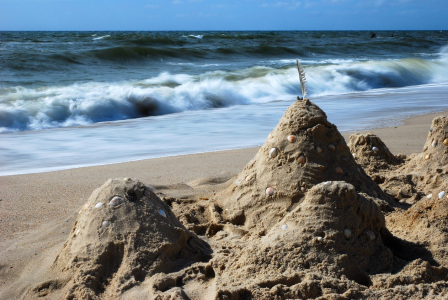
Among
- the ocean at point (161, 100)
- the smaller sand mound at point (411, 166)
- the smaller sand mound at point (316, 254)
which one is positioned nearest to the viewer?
the smaller sand mound at point (316, 254)

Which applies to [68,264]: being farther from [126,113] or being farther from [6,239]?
[126,113]

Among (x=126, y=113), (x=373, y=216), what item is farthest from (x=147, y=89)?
(x=373, y=216)

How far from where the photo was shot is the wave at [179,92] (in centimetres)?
1009

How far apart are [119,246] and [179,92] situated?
10402 millimetres

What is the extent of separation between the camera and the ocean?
6.95 metres

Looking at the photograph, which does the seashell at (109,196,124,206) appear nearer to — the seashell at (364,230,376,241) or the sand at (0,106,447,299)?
the sand at (0,106,447,299)

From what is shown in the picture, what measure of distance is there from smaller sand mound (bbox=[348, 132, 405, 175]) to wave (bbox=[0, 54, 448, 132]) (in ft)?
22.2

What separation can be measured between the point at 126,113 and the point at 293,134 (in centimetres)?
829

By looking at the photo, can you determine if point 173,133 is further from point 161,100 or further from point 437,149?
point 437,149

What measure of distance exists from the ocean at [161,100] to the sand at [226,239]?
5.66ft

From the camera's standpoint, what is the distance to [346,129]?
306 inches

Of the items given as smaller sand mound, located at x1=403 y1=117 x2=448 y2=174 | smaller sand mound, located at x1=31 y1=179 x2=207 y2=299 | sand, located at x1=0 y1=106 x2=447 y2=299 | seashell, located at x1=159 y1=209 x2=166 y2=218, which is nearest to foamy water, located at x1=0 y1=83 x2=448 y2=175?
sand, located at x1=0 y1=106 x2=447 y2=299

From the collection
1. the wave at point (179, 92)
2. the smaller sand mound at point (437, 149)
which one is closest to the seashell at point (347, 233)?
the smaller sand mound at point (437, 149)

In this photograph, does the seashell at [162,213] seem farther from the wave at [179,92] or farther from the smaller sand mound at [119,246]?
the wave at [179,92]
